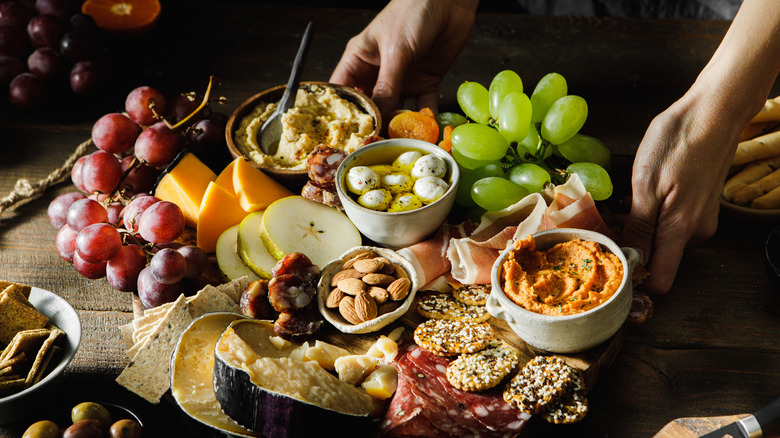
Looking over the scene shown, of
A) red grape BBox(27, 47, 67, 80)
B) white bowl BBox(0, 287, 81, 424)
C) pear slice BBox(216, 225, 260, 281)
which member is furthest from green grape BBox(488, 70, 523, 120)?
red grape BBox(27, 47, 67, 80)

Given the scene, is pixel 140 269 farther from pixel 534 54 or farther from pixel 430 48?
pixel 534 54

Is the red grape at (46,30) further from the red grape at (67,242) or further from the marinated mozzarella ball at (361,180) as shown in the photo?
the marinated mozzarella ball at (361,180)

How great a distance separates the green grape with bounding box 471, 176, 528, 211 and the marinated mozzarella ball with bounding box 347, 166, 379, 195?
0.70 ft

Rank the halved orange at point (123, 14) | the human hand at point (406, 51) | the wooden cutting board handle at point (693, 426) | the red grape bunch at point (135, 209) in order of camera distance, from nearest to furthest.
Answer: the wooden cutting board handle at point (693, 426)
the red grape bunch at point (135, 209)
the human hand at point (406, 51)
the halved orange at point (123, 14)

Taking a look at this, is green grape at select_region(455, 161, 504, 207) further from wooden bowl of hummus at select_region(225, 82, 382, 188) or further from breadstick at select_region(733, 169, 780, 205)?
breadstick at select_region(733, 169, 780, 205)

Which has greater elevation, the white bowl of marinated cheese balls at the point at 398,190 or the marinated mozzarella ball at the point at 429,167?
the marinated mozzarella ball at the point at 429,167

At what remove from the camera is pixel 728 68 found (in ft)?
4.30

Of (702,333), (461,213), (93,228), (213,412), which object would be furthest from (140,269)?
(702,333)

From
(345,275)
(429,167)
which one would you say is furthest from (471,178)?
(345,275)

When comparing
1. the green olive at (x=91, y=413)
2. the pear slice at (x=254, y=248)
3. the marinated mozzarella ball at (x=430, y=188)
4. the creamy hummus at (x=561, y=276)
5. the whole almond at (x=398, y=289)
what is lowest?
the green olive at (x=91, y=413)

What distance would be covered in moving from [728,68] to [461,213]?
63 centimetres

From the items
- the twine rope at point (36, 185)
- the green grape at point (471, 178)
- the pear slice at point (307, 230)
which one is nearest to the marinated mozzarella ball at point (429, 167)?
the green grape at point (471, 178)

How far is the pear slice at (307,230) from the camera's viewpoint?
4.58 feet

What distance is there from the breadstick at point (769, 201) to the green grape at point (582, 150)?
14.7 inches
